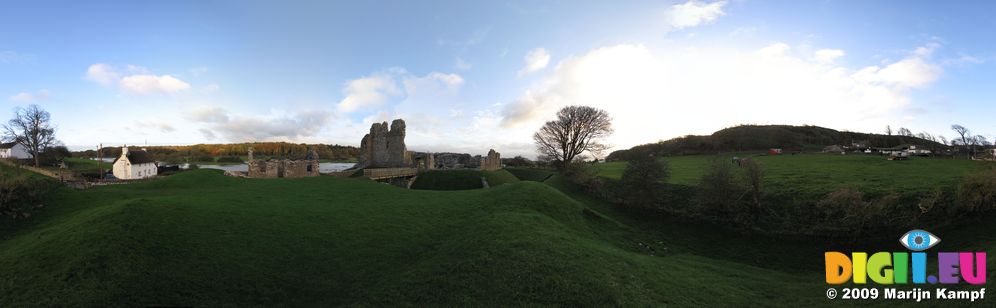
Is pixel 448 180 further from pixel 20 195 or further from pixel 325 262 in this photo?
pixel 20 195

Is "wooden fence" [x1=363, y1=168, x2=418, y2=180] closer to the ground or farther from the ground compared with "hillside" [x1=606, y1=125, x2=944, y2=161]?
closer to the ground

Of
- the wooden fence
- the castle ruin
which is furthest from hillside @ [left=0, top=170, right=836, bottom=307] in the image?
the wooden fence

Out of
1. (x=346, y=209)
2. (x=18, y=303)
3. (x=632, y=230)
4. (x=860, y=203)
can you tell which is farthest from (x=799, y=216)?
(x=18, y=303)

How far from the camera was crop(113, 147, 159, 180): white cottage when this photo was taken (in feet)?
169

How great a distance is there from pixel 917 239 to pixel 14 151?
113 m

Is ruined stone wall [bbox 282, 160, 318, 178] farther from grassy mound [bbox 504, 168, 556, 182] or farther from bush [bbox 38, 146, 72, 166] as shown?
bush [bbox 38, 146, 72, 166]

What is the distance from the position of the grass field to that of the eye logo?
0.55m

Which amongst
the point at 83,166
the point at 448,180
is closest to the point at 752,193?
the point at 448,180

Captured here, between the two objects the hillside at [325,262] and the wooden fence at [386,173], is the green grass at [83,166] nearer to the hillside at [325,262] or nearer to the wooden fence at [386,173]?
the wooden fence at [386,173]

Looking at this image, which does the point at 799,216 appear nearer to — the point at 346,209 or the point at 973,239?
the point at 973,239

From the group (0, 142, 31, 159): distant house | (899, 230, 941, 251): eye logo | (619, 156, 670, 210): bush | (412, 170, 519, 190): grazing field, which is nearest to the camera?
(899, 230, 941, 251): eye logo

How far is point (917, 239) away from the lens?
1881 centimetres

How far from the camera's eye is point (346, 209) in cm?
1816

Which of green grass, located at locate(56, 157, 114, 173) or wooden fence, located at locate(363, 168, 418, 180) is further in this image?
green grass, located at locate(56, 157, 114, 173)
